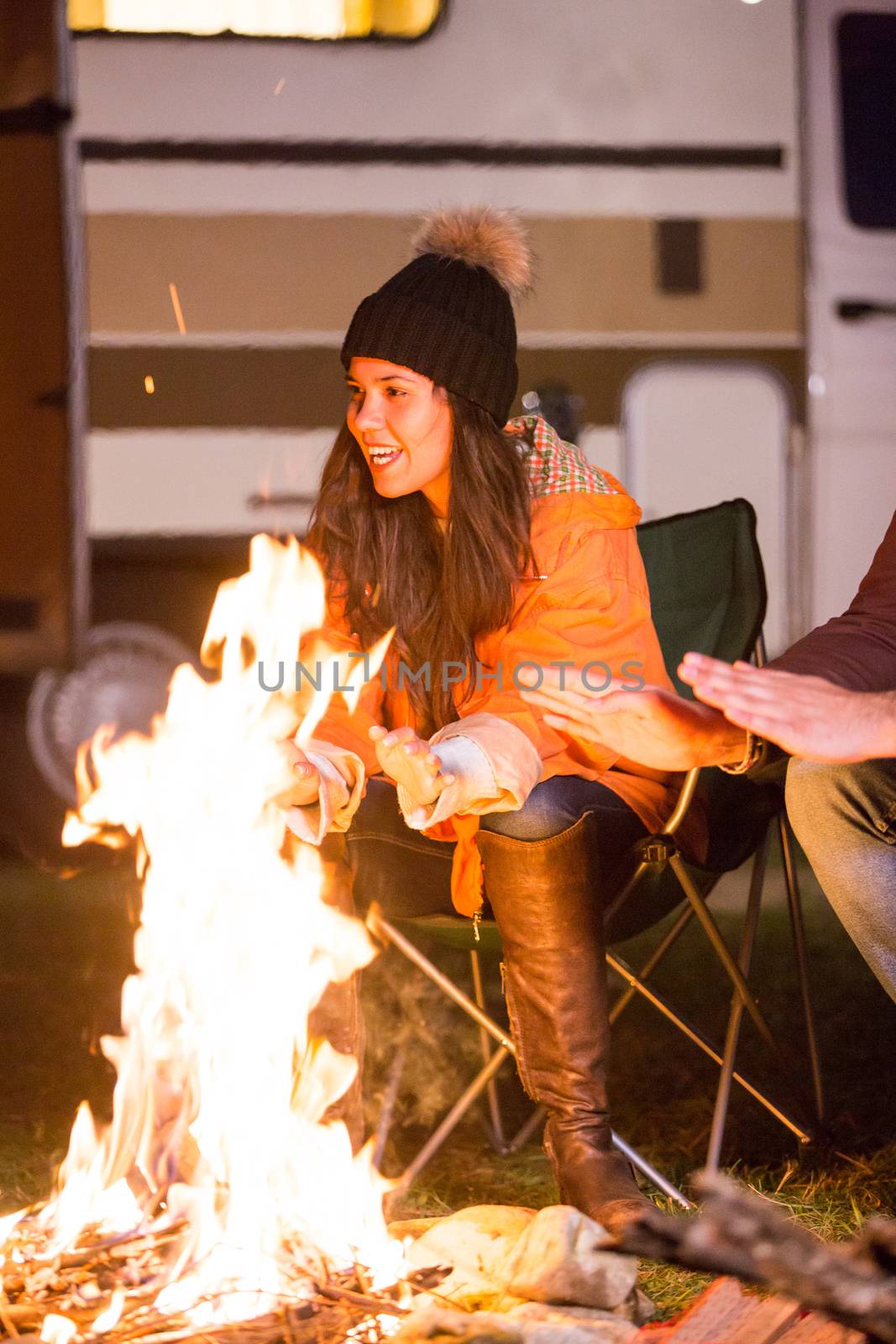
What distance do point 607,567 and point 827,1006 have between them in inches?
63.2

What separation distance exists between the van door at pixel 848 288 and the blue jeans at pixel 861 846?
2.39 m

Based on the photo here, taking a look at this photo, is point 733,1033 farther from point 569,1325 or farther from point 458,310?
point 458,310

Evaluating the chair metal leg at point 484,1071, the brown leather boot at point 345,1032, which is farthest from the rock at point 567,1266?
the brown leather boot at point 345,1032

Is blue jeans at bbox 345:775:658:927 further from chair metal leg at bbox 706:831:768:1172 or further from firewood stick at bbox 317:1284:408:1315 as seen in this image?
firewood stick at bbox 317:1284:408:1315

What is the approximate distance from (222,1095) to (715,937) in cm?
83

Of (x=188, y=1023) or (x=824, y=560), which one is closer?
(x=188, y=1023)

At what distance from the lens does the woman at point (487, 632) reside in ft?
7.00

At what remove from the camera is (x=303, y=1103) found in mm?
2252

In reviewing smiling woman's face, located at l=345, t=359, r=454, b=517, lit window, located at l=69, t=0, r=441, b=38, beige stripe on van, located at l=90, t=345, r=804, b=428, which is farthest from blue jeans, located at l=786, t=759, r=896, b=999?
lit window, located at l=69, t=0, r=441, b=38

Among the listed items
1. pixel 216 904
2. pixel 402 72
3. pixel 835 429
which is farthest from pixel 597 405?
pixel 216 904

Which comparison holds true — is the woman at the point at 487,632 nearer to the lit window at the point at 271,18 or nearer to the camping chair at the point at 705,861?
the camping chair at the point at 705,861

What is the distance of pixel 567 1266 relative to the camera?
72.9 inches

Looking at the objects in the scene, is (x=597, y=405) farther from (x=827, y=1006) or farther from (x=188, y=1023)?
(x=188, y=1023)

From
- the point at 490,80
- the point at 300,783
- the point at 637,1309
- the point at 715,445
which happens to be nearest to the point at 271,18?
the point at 490,80
